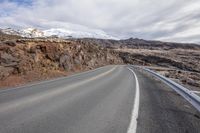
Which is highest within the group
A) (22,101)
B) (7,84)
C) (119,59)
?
(22,101)

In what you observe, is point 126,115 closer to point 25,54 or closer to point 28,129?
point 28,129

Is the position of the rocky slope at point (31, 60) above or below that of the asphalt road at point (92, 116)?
below

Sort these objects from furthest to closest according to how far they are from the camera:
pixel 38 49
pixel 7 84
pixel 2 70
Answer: pixel 38 49 → pixel 2 70 → pixel 7 84

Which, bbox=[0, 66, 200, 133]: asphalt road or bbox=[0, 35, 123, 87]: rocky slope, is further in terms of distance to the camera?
bbox=[0, 35, 123, 87]: rocky slope

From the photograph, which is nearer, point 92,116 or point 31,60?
point 92,116

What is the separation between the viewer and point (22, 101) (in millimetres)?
10289

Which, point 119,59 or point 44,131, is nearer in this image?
point 44,131

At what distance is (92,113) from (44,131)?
2473 millimetres

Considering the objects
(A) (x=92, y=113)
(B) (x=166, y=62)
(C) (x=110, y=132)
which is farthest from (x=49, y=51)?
(B) (x=166, y=62)

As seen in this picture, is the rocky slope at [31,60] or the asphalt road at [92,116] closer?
the asphalt road at [92,116]

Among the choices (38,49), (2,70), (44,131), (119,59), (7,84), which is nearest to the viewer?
(44,131)

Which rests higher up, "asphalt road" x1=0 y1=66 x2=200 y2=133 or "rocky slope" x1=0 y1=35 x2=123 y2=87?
"asphalt road" x1=0 y1=66 x2=200 y2=133

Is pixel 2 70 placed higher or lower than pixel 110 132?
lower

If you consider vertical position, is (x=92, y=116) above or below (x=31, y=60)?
above
